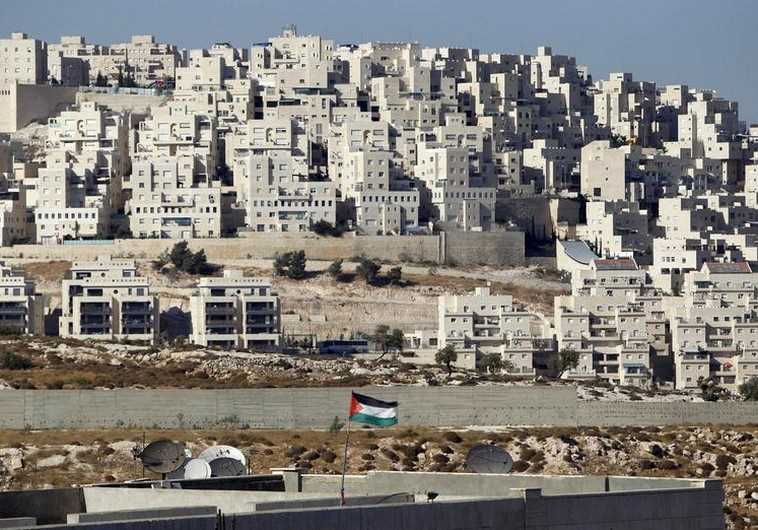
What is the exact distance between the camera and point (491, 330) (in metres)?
69.0

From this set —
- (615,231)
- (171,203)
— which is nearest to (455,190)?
(615,231)

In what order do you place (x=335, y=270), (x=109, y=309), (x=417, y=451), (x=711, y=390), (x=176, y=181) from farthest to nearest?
(x=176, y=181) → (x=335, y=270) → (x=109, y=309) → (x=711, y=390) → (x=417, y=451)

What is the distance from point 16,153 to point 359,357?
29469 mm

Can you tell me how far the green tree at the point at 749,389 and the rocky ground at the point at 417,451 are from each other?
1214 cm

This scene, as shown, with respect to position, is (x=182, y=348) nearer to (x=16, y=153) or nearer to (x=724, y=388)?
(x=724, y=388)

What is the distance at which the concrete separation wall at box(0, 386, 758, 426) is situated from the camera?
4850 centimetres

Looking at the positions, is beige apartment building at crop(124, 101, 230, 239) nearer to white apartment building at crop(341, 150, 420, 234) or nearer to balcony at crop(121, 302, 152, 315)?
white apartment building at crop(341, 150, 420, 234)

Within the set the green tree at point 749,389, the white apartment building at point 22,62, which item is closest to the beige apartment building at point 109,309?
the green tree at point 749,389

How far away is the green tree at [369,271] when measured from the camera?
75562mm

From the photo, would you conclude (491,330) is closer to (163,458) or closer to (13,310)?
(13,310)

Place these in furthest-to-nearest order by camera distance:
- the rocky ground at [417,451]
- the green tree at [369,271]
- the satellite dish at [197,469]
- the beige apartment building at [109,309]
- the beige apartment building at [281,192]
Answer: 1. the beige apartment building at [281,192]
2. the green tree at [369,271]
3. the beige apartment building at [109,309]
4. the rocky ground at [417,451]
5. the satellite dish at [197,469]

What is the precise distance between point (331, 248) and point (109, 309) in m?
11.0

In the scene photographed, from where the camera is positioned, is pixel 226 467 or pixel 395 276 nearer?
pixel 226 467

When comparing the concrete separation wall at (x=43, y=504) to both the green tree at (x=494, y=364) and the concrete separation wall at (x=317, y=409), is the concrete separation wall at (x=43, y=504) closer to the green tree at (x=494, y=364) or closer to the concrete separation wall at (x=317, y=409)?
the concrete separation wall at (x=317, y=409)
